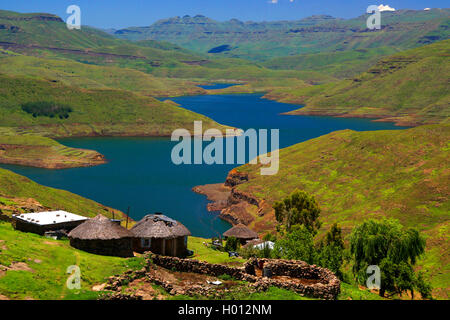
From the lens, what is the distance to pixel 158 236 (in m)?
54.2

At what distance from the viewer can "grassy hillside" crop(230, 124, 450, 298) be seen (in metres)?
94.6

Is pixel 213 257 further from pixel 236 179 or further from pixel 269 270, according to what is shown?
pixel 236 179

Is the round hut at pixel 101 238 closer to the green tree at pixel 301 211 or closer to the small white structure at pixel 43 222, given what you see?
the small white structure at pixel 43 222

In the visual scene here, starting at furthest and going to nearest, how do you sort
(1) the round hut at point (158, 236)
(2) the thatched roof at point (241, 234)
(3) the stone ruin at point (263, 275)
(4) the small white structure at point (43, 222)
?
(2) the thatched roof at point (241, 234)
(1) the round hut at point (158, 236)
(4) the small white structure at point (43, 222)
(3) the stone ruin at point (263, 275)

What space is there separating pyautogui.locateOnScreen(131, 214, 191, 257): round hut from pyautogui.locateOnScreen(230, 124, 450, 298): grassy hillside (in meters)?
34.2

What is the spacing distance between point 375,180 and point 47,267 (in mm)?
101848

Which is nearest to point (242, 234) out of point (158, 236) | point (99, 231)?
point (158, 236)

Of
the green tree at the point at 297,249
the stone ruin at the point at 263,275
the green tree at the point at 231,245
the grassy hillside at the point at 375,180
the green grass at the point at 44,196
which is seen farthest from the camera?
the green grass at the point at 44,196

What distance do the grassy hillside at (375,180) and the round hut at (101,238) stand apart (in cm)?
4146

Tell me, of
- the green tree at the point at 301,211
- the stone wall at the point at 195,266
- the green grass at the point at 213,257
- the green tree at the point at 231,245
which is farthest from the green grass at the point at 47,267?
the green tree at the point at 301,211

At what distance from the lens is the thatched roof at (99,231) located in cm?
4619

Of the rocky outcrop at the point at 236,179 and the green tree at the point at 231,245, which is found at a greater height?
the rocky outcrop at the point at 236,179
